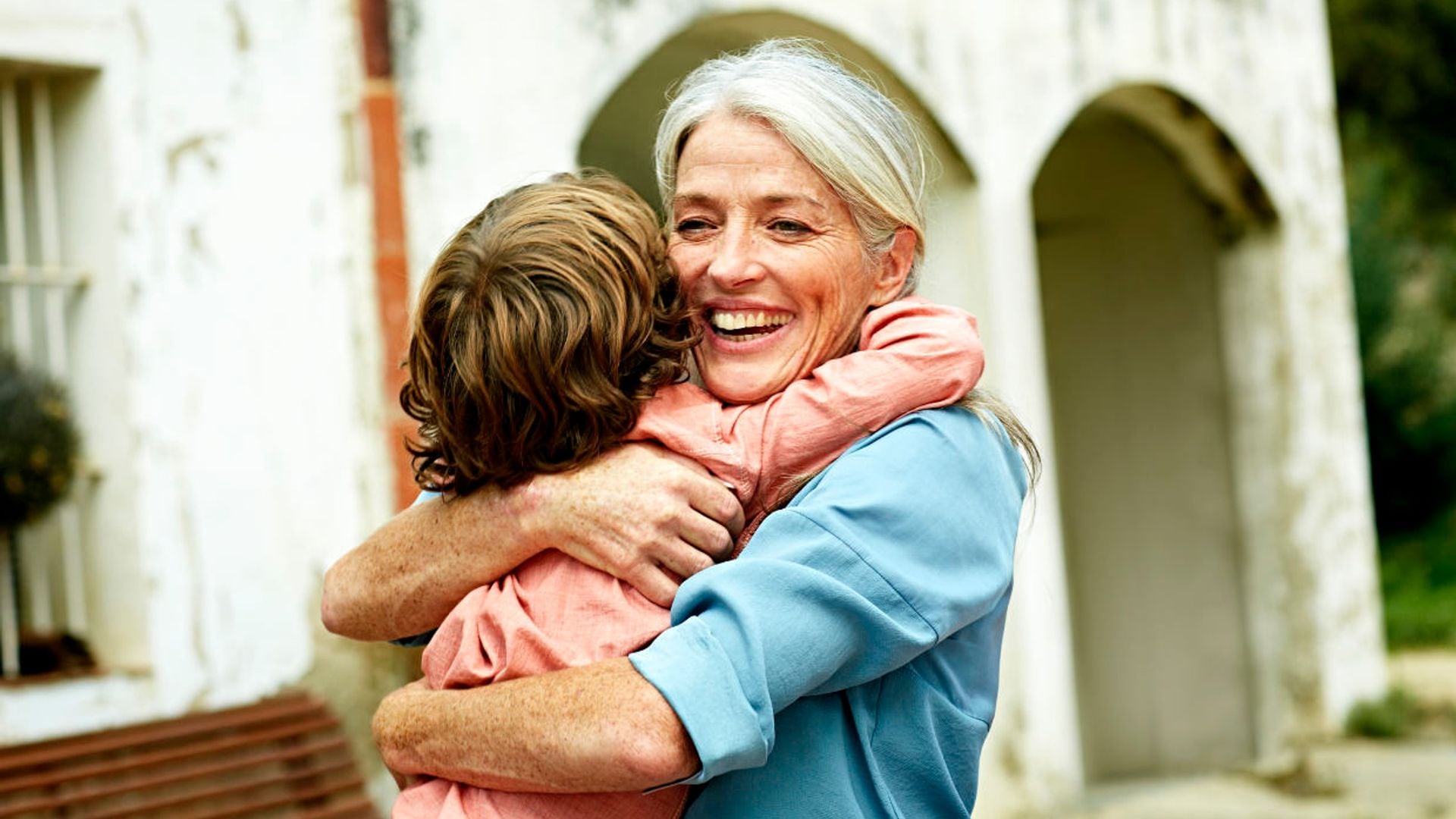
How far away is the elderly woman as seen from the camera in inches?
60.4

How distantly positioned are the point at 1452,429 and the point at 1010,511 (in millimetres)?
12934

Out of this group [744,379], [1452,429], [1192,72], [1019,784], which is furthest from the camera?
[1452,429]

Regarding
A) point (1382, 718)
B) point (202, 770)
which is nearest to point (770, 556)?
point (202, 770)

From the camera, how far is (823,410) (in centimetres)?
172

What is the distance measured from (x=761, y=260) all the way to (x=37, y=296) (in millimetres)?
2714

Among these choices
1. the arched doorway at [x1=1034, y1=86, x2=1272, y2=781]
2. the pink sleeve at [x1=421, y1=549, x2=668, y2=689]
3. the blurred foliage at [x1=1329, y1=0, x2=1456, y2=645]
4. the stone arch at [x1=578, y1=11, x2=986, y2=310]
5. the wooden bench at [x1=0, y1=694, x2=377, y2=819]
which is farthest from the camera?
the blurred foliage at [x1=1329, y1=0, x2=1456, y2=645]

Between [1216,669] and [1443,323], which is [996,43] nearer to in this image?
[1216,669]

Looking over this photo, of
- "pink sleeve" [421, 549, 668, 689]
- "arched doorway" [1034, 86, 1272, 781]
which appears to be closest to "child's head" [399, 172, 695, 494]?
"pink sleeve" [421, 549, 668, 689]

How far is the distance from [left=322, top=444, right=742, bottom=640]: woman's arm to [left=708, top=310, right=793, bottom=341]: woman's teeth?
179 millimetres

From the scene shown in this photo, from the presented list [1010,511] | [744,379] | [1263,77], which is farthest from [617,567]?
[1263,77]

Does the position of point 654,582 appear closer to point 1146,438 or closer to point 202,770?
point 202,770

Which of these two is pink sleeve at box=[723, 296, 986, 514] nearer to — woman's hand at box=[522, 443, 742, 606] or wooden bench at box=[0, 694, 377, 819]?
woman's hand at box=[522, 443, 742, 606]

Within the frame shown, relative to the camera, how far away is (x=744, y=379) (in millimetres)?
1836

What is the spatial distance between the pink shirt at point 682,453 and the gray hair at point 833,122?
0.15 meters
